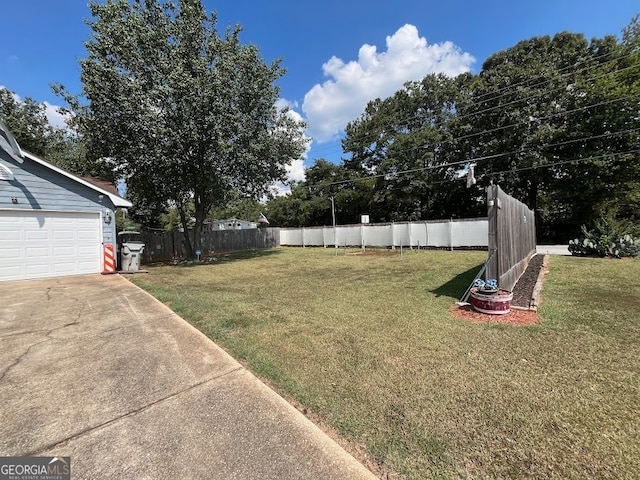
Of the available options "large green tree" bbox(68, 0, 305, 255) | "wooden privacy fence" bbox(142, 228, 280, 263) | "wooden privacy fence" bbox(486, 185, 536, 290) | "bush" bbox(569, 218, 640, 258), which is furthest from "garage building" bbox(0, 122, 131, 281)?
"bush" bbox(569, 218, 640, 258)

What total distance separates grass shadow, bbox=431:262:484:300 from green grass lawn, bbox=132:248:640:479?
212 millimetres

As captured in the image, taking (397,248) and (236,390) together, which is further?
(397,248)

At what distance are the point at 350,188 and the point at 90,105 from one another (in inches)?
882

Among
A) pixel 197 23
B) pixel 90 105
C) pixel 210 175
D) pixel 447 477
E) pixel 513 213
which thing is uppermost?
pixel 197 23

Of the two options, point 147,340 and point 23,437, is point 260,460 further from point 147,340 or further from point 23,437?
point 147,340

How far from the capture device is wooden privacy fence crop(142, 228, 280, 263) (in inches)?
611

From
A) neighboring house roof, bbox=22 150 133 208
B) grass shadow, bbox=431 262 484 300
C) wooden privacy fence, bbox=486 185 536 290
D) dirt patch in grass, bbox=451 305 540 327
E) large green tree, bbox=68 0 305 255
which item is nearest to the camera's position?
dirt patch in grass, bbox=451 305 540 327

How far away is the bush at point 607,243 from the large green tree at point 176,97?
12758 mm

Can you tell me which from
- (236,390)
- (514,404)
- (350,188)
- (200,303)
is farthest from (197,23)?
(350,188)

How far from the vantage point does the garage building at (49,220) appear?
27.5 feet

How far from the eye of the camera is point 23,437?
2.07 metres

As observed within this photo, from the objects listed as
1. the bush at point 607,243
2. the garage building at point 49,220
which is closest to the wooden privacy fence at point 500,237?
the bush at point 607,243

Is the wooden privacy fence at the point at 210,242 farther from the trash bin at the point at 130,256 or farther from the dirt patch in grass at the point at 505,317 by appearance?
the dirt patch in grass at the point at 505,317

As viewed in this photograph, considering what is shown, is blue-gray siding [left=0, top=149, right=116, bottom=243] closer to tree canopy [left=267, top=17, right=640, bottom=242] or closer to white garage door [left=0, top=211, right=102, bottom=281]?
white garage door [left=0, top=211, right=102, bottom=281]
